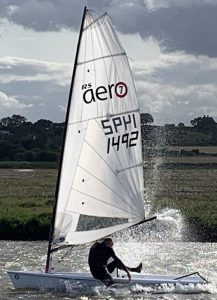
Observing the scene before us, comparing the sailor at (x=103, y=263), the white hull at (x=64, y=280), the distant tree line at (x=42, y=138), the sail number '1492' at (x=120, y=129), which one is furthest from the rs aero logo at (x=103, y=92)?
the distant tree line at (x=42, y=138)

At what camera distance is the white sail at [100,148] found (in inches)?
784

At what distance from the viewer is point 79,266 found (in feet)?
81.6

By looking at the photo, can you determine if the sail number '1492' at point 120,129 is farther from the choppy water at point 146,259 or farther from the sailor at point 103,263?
the choppy water at point 146,259

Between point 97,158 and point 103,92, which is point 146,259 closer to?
point 97,158

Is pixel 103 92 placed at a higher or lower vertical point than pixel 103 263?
higher

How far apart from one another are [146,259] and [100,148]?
6.91 m

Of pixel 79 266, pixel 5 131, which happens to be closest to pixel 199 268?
pixel 79 266

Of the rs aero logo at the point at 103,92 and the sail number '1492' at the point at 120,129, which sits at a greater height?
the rs aero logo at the point at 103,92

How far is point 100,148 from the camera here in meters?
20.4

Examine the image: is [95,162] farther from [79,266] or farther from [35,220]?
[35,220]

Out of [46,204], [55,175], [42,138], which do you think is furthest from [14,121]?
[46,204]

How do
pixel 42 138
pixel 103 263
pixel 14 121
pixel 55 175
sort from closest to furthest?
pixel 103 263 → pixel 55 175 → pixel 42 138 → pixel 14 121

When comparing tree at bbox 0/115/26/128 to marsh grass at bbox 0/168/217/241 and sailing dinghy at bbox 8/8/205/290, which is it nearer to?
marsh grass at bbox 0/168/217/241

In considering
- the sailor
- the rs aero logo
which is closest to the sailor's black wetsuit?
the sailor
